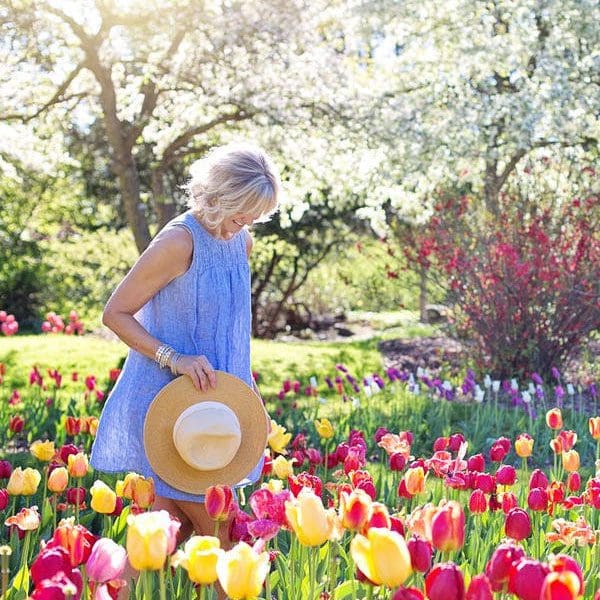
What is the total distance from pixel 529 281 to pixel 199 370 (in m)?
5.50

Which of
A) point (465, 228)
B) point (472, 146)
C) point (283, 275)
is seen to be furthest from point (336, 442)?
point (283, 275)

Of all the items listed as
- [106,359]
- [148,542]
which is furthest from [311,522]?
[106,359]

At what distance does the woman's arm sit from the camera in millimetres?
2674

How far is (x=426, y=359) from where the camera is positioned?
34.0 ft

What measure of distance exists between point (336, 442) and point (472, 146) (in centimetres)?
700

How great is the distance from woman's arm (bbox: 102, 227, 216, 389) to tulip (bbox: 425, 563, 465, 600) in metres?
1.23

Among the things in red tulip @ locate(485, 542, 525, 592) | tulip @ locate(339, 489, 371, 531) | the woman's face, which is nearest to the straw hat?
the woman's face

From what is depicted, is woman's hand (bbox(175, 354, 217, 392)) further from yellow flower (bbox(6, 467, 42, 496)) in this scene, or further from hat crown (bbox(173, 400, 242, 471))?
yellow flower (bbox(6, 467, 42, 496))

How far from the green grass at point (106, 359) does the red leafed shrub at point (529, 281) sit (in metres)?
1.74

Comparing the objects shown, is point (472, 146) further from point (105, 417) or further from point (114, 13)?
point (105, 417)

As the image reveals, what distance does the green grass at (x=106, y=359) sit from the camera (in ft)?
28.0

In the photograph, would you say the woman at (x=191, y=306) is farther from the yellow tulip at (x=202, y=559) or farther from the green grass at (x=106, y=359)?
the green grass at (x=106, y=359)

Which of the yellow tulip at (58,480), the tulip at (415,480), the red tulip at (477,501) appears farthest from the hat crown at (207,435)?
the red tulip at (477,501)

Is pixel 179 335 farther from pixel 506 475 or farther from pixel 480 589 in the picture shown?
pixel 480 589
